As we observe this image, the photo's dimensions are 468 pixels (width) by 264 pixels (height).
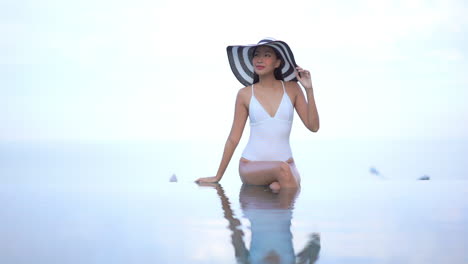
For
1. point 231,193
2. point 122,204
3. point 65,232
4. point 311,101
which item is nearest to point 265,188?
point 231,193

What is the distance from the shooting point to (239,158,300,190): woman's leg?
5602 millimetres

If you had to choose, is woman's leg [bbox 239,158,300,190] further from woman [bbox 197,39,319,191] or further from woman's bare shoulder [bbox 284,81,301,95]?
woman's bare shoulder [bbox 284,81,301,95]

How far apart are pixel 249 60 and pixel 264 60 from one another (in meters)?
0.31

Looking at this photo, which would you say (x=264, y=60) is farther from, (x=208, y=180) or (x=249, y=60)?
(x=208, y=180)

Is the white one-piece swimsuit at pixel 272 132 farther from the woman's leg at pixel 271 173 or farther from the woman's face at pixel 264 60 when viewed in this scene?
the woman's face at pixel 264 60

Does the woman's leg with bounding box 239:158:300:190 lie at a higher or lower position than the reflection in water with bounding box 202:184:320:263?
lower

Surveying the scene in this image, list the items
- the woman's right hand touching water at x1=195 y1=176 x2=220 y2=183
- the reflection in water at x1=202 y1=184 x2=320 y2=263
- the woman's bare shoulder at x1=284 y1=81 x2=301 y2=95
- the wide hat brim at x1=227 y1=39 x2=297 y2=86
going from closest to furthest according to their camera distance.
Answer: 1. the reflection in water at x1=202 y1=184 x2=320 y2=263
2. the wide hat brim at x1=227 y1=39 x2=297 y2=86
3. the woman's bare shoulder at x1=284 y1=81 x2=301 y2=95
4. the woman's right hand touching water at x1=195 y1=176 x2=220 y2=183

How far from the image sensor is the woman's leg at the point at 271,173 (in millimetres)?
5602

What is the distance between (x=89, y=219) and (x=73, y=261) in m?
1.35

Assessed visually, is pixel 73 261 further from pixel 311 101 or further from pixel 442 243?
pixel 311 101

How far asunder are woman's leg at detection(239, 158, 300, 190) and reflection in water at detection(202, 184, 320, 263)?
0.72 ft

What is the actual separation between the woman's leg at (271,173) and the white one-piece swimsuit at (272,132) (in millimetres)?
85

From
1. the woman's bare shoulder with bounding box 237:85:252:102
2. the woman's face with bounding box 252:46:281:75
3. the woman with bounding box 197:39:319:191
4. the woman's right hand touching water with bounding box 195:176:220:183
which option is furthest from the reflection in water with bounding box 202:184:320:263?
the woman's face with bounding box 252:46:281:75

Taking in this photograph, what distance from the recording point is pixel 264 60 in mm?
5773
